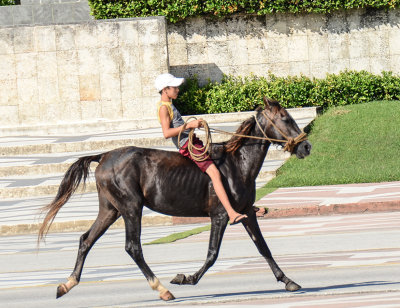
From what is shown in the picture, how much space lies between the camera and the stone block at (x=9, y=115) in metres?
27.3

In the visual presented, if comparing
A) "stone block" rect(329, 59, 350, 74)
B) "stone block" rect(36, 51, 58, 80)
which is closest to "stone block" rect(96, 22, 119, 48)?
"stone block" rect(36, 51, 58, 80)

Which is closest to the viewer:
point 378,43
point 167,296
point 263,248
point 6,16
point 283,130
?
point 167,296

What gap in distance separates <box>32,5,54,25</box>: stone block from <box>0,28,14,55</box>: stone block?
265 centimetres

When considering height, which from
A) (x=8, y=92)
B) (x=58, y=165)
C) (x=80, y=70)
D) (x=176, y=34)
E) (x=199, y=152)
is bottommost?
(x=58, y=165)

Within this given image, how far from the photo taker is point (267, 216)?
1567 centimetres

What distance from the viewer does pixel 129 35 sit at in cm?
2720

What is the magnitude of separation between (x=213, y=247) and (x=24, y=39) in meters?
20.0

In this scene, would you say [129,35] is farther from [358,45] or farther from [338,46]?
[358,45]

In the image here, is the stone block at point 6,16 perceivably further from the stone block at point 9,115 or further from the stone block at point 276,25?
the stone block at point 276,25

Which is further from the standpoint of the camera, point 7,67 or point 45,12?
point 45,12

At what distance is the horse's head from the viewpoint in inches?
347

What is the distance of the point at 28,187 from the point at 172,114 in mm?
11700

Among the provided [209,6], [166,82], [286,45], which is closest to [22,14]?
[209,6]

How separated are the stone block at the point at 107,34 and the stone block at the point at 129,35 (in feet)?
0.48
